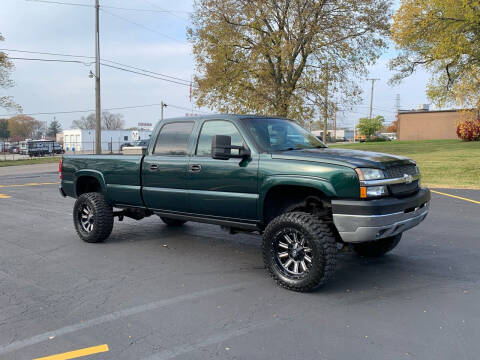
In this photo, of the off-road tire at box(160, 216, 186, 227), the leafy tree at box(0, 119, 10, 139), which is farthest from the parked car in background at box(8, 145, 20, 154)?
the off-road tire at box(160, 216, 186, 227)

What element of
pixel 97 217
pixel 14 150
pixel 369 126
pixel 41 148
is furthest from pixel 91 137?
pixel 97 217

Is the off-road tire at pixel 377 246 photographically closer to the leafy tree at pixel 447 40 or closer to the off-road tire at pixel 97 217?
the off-road tire at pixel 97 217

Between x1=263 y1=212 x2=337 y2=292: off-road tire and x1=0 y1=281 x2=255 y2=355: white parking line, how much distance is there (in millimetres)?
432

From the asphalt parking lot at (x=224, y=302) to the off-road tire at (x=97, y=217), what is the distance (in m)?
0.16

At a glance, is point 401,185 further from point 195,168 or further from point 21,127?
point 21,127

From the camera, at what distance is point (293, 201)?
5.23 metres

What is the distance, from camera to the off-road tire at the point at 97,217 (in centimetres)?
677

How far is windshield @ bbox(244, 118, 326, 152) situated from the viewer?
17.6 ft

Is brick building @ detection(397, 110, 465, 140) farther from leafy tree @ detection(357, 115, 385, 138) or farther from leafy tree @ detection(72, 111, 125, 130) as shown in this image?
leafy tree @ detection(72, 111, 125, 130)

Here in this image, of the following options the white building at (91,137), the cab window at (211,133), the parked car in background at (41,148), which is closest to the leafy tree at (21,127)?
the white building at (91,137)

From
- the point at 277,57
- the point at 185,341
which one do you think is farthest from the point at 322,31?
the point at 185,341

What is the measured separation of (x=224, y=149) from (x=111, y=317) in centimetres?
215

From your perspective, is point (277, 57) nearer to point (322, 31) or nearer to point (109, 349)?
point (322, 31)

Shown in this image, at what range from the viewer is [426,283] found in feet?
15.9
